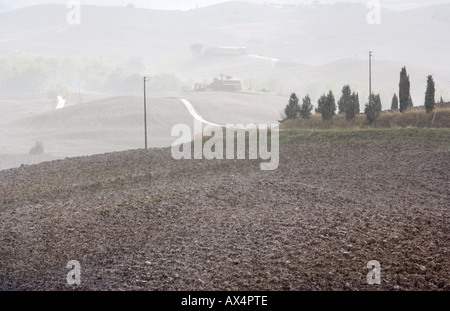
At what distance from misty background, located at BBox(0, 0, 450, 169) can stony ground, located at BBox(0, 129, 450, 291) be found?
101ft

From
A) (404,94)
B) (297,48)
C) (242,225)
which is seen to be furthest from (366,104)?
(297,48)

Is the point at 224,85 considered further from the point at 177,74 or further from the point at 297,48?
the point at 297,48

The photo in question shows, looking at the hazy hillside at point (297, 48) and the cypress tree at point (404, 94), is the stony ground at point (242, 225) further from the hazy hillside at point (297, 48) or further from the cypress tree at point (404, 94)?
the hazy hillside at point (297, 48)

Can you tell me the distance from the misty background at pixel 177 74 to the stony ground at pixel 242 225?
1210 inches

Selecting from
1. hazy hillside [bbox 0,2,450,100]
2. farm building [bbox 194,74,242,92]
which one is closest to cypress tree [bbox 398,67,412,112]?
farm building [bbox 194,74,242,92]

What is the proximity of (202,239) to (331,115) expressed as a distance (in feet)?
71.1

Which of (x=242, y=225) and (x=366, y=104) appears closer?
(x=242, y=225)

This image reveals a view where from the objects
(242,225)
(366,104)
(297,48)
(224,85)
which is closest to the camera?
(242,225)

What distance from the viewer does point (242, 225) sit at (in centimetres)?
1352

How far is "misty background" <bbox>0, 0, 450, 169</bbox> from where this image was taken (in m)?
66.2

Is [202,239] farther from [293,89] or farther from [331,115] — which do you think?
[293,89]

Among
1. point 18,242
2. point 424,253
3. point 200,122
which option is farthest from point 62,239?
point 200,122

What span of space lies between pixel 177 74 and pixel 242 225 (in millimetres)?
133680

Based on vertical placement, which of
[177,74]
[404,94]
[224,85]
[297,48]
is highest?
[297,48]
